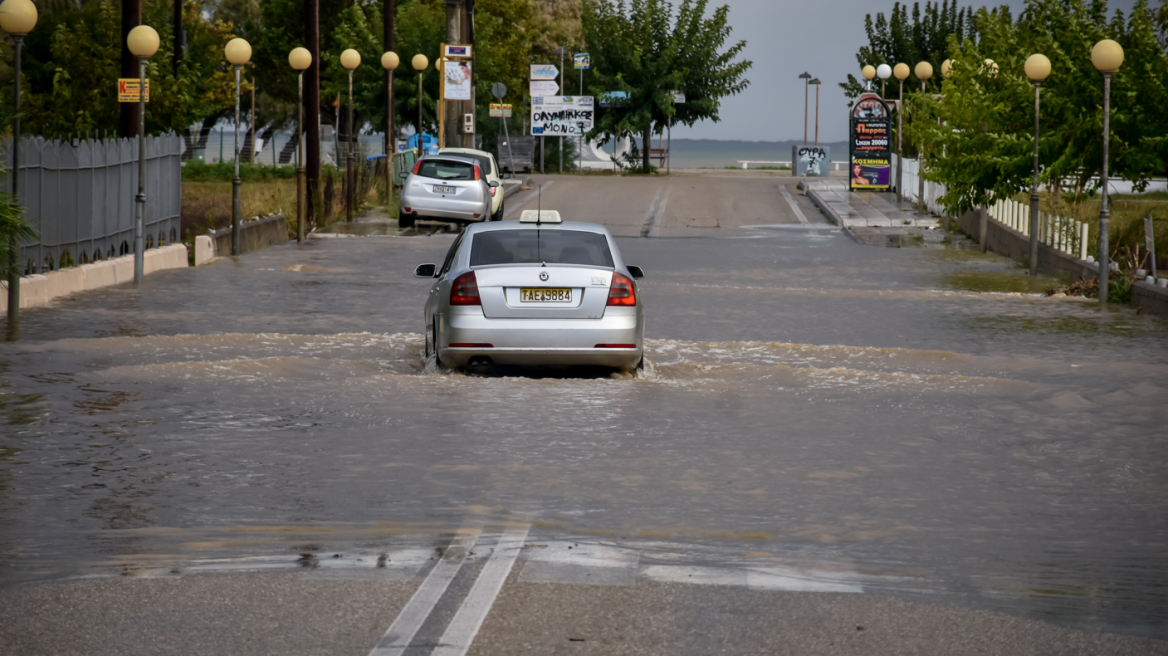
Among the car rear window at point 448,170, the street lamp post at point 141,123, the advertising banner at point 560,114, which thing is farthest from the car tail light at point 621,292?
the advertising banner at point 560,114

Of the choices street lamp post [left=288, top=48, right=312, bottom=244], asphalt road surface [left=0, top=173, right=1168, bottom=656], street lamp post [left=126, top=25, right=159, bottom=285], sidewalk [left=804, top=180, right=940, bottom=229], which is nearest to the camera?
asphalt road surface [left=0, top=173, right=1168, bottom=656]

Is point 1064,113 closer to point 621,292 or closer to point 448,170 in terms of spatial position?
point 448,170

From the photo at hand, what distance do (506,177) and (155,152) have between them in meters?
31.0

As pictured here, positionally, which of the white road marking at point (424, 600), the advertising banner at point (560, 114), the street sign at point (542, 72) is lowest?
the white road marking at point (424, 600)

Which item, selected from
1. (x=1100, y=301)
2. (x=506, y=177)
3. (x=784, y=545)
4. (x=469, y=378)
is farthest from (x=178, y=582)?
(x=506, y=177)

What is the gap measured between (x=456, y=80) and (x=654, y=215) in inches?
454

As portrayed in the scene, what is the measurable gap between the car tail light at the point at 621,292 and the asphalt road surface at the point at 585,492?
0.64 m

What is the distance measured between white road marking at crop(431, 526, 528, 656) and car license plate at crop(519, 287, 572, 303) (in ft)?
16.2

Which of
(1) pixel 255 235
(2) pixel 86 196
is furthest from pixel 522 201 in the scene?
(2) pixel 86 196

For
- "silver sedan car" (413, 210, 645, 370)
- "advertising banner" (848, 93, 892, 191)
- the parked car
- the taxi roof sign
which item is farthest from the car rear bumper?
"advertising banner" (848, 93, 892, 191)

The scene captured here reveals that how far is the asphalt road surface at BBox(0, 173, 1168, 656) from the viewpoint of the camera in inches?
235

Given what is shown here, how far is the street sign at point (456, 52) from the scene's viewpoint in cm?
4803

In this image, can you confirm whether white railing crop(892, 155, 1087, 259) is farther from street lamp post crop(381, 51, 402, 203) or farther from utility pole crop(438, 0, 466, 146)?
utility pole crop(438, 0, 466, 146)

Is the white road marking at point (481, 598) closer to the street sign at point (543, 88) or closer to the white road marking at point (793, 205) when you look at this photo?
the white road marking at point (793, 205)
